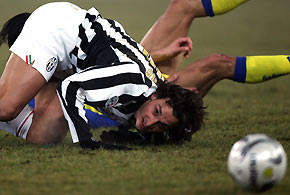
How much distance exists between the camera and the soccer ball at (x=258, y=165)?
2539 millimetres

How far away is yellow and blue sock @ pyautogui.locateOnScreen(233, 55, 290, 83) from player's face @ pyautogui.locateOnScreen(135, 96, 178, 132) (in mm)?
772

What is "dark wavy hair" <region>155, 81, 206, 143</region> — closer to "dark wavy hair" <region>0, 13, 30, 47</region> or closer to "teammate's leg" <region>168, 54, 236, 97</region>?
"teammate's leg" <region>168, 54, 236, 97</region>

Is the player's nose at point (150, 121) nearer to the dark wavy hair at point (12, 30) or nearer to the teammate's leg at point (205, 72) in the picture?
the teammate's leg at point (205, 72)

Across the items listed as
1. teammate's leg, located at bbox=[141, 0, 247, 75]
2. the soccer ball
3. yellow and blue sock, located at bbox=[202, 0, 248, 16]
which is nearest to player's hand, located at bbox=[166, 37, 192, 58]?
teammate's leg, located at bbox=[141, 0, 247, 75]

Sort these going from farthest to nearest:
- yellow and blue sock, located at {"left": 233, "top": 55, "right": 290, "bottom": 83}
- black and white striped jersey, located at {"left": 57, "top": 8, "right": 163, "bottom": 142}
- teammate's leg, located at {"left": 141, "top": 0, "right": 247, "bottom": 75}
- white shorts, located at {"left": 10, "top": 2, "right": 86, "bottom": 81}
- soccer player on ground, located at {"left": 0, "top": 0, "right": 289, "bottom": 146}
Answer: teammate's leg, located at {"left": 141, "top": 0, "right": 247, "bottom": 75}
yellow and blue sock, located at {"left": 233, "top": 55, "right": 290, "bottom": 83}
soccer player on ground, located at {"left": 0, "top": 0, "right": 289, "bottom": 146}
white shorts, located at {"left": 10, "top": 2, "right": 86, "bottom": 81}
black and white striped jersey, located at {"left": 57, "top": 8, "right": 163, "bottom": 142}

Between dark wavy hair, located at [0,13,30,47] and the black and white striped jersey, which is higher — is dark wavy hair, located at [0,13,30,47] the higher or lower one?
the higher one

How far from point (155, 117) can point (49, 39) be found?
925 millimetres

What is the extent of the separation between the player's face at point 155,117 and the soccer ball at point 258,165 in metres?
1.00

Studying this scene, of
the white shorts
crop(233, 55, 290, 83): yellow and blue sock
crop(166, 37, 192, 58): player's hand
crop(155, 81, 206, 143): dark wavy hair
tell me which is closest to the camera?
crop(155, 81, 206, 143): dark wavy hair

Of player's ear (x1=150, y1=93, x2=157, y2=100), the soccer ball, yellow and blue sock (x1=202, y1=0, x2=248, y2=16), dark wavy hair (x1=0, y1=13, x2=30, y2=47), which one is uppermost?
yellow and blue sock (x1=202, y1=0, x2=248, y2=16)

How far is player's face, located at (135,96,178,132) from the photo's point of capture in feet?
11.8

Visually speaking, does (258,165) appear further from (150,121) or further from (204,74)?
(204,74)

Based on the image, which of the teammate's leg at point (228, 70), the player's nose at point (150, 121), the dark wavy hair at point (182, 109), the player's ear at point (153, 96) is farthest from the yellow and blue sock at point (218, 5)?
the player's nose at point (150, 121)

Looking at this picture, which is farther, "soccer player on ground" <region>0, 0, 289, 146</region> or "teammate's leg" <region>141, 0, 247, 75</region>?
"teammate's leg" <region>141, 0, 247, 75</region>
